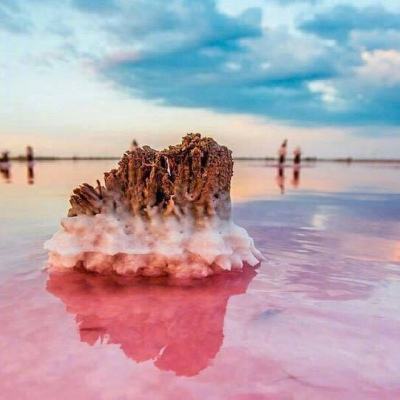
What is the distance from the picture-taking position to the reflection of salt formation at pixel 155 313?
2090 mm

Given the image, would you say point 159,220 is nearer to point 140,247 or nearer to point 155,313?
point 140,247

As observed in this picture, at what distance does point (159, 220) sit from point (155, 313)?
1040 millimetres

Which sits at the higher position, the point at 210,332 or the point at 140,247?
the point at 140,247

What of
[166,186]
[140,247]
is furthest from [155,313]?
[166,186]

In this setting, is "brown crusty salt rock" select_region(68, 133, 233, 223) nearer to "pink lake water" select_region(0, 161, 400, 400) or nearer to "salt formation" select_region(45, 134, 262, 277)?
"salt formation" select_region(45, 134, 262, 277)

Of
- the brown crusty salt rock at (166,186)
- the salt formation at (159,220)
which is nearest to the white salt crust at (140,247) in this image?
the salt formation at (159,220)

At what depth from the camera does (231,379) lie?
1832 millimetres

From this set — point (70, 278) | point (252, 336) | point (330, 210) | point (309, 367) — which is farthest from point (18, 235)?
point (330, 210)

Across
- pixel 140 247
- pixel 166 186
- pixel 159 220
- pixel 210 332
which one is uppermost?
pixel 166 186

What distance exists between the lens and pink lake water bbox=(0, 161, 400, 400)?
5.85 feet

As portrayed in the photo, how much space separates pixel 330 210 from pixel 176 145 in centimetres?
489

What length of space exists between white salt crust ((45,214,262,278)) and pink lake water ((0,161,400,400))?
126 mm

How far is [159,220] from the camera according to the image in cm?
350

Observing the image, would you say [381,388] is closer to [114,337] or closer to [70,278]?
[114,337]
